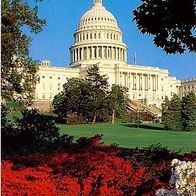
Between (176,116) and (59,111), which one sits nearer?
(176,116)

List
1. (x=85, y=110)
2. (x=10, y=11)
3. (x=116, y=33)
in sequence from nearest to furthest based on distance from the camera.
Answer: (x=10, y=11)
(x=85, y=110)
(x=116, y=33)

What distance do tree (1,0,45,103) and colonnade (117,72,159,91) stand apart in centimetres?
10045

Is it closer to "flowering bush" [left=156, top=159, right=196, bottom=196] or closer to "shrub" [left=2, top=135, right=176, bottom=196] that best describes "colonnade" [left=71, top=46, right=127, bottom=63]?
"shrub" [left=2, top=135, right=176, bottom=196]

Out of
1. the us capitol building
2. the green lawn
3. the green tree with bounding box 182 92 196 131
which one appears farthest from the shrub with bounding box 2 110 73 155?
the us capitol building

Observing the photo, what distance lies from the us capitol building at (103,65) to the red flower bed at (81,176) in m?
104

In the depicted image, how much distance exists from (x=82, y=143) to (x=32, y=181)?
182 inches

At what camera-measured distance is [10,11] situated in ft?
46.8

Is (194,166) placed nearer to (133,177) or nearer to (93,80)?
(133,177)

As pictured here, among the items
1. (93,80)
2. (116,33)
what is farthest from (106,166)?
(116,33)

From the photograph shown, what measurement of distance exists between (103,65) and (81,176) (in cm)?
10669

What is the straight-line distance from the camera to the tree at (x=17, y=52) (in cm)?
1402

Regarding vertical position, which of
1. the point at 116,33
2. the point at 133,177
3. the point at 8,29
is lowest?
the point at 133,177

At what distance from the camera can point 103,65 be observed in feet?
373

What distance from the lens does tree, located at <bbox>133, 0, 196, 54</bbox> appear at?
8695 mm
